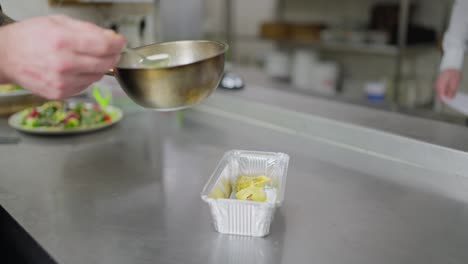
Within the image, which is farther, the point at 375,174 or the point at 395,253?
the point at 375,174

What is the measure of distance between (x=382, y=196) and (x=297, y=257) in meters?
0.24

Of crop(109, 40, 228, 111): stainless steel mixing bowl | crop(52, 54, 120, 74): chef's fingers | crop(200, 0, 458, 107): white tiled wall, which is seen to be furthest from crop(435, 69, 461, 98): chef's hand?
crop(52, 54, 120, 74): chef's fingers

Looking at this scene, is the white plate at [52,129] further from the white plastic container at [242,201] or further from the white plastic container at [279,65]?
the white plastic container at [279,65]

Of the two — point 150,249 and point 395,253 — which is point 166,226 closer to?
point 150,249

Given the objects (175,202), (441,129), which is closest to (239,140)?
→ (175,202)

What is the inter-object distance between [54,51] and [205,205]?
0.31 m

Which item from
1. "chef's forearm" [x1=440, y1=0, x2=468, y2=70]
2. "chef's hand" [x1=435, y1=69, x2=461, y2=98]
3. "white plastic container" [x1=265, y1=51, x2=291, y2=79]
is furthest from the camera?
"white plastic container" [x1=265, y1=51, x2=291, y2=79]

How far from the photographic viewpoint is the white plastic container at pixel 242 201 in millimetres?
524

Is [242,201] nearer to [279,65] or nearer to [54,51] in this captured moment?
[54,51]

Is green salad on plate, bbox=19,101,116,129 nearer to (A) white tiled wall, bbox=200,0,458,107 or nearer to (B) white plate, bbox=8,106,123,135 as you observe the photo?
(B) white plate, bbox=8,106,123,135

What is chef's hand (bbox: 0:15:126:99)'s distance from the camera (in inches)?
17.9

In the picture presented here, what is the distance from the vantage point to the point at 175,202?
65 cm

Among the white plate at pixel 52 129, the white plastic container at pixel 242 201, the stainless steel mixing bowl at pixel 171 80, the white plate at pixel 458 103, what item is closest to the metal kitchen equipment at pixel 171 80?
the stainless steel mixing bowl at pixel 171 80

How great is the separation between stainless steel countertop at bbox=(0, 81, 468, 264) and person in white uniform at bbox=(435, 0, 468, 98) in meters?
0.43
